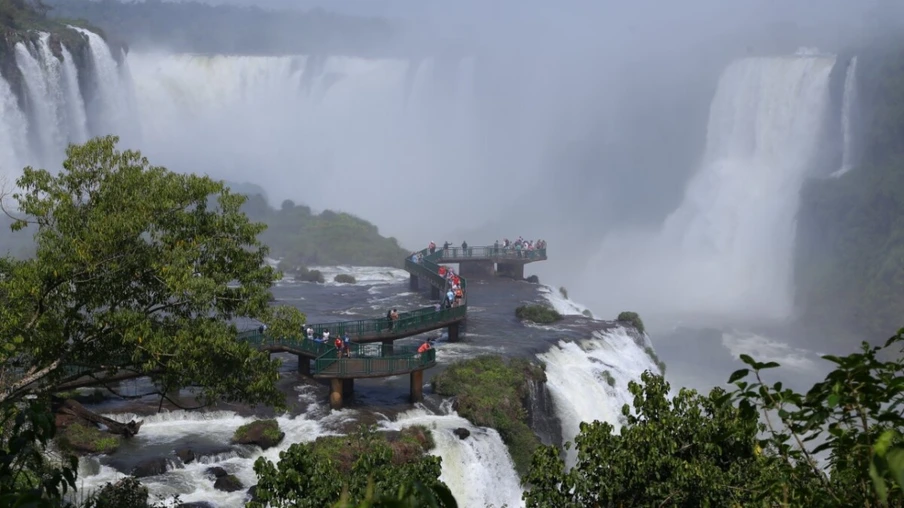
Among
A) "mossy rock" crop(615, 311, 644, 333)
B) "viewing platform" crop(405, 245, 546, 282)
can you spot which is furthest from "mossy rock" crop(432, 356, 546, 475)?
"viewing platform" crop(405, 245, 546, 282)

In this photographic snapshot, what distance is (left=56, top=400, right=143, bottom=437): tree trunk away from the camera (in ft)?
58.0

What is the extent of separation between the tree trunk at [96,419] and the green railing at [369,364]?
14.1 feet

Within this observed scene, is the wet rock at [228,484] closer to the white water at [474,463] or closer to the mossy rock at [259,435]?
the mossy rock at [259,435]

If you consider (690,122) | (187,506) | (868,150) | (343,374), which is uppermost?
(690,122)

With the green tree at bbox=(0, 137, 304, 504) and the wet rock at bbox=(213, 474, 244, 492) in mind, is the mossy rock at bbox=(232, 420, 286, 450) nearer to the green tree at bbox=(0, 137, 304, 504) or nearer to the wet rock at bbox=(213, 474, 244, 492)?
the wet rock at bbox=(213, 474, 244, 492)

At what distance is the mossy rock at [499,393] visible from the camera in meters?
20.0

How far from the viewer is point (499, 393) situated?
2139 centimetres

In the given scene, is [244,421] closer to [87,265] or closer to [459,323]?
[87,265]

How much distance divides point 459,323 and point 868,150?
36.6 metres

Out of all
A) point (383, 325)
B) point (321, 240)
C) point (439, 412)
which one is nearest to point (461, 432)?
point (439, 412)

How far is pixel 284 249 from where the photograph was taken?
4959 cm

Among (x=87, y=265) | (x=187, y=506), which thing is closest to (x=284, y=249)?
(x=187, y=506)

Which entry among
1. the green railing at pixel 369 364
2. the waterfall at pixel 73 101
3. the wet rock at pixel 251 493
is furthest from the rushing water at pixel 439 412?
the waterfall at pixel 73 101

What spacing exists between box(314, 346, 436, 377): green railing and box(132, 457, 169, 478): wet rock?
4.73 meters
